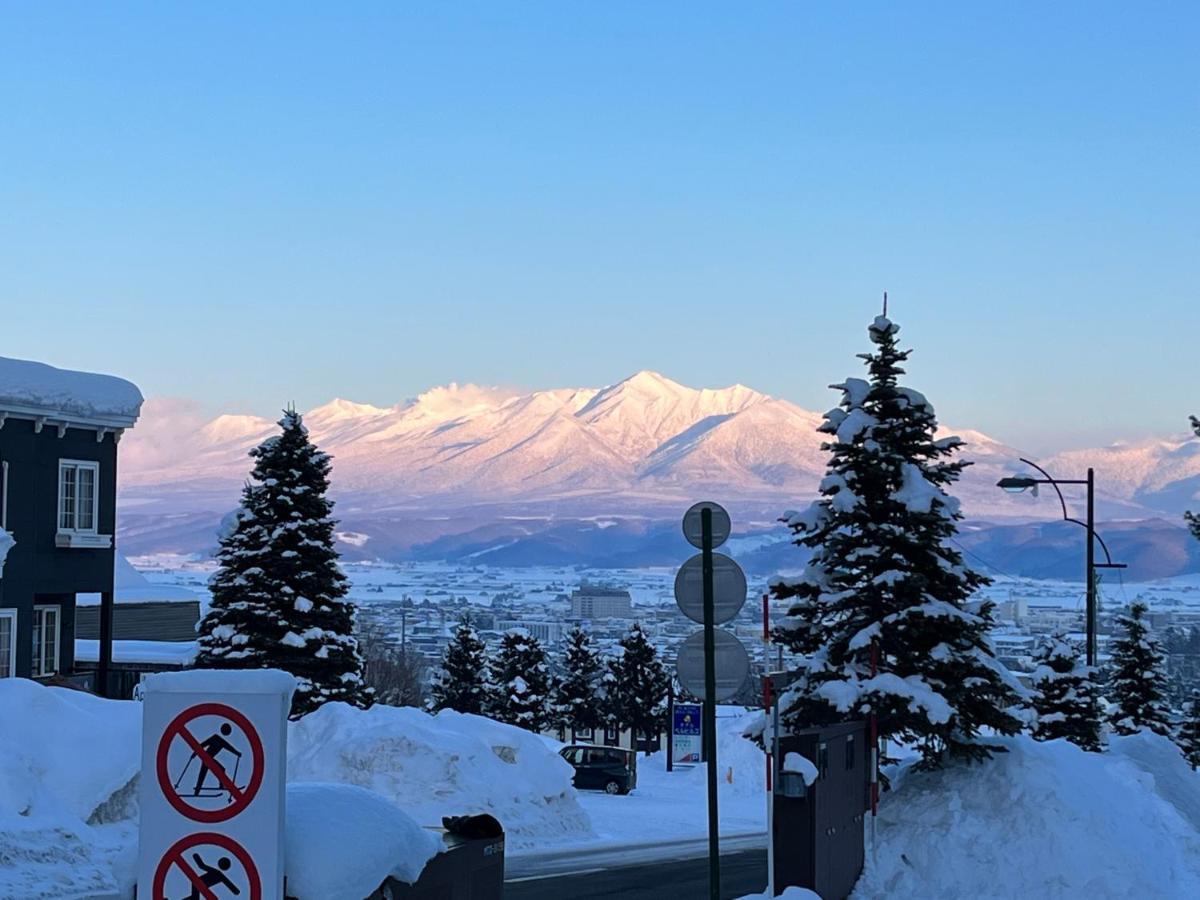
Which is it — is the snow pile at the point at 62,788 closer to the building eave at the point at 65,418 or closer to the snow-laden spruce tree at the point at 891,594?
the snow-laden spruce tree at the point at 891,594

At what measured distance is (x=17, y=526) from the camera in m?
37.0

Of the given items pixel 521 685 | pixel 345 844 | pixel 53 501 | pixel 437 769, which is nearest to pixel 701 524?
pixel 345 844

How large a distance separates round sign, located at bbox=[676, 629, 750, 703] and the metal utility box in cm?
304

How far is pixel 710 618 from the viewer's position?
43.0 ft

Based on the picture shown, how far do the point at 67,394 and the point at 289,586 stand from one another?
7.97 meters

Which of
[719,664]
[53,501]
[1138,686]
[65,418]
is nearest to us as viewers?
[719,664]

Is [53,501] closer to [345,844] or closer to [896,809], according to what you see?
[896,809]

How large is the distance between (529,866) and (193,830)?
58.7ft

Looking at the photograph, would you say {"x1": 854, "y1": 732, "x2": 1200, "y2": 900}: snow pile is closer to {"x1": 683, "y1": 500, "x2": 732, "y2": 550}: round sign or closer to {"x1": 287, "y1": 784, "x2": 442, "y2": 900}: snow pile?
{"x1": 683, "y1": 500, "x2": 732, "y2": 550}: round sign

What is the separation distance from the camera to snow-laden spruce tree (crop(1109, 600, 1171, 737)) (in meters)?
49.8

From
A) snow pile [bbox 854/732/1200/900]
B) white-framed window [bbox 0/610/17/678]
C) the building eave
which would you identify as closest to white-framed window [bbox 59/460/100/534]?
the building eave

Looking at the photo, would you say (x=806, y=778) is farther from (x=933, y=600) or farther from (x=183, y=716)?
(x=183, y=716)

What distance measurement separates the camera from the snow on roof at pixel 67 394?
3656 cm

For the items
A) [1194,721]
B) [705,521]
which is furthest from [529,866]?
[1194,721]
